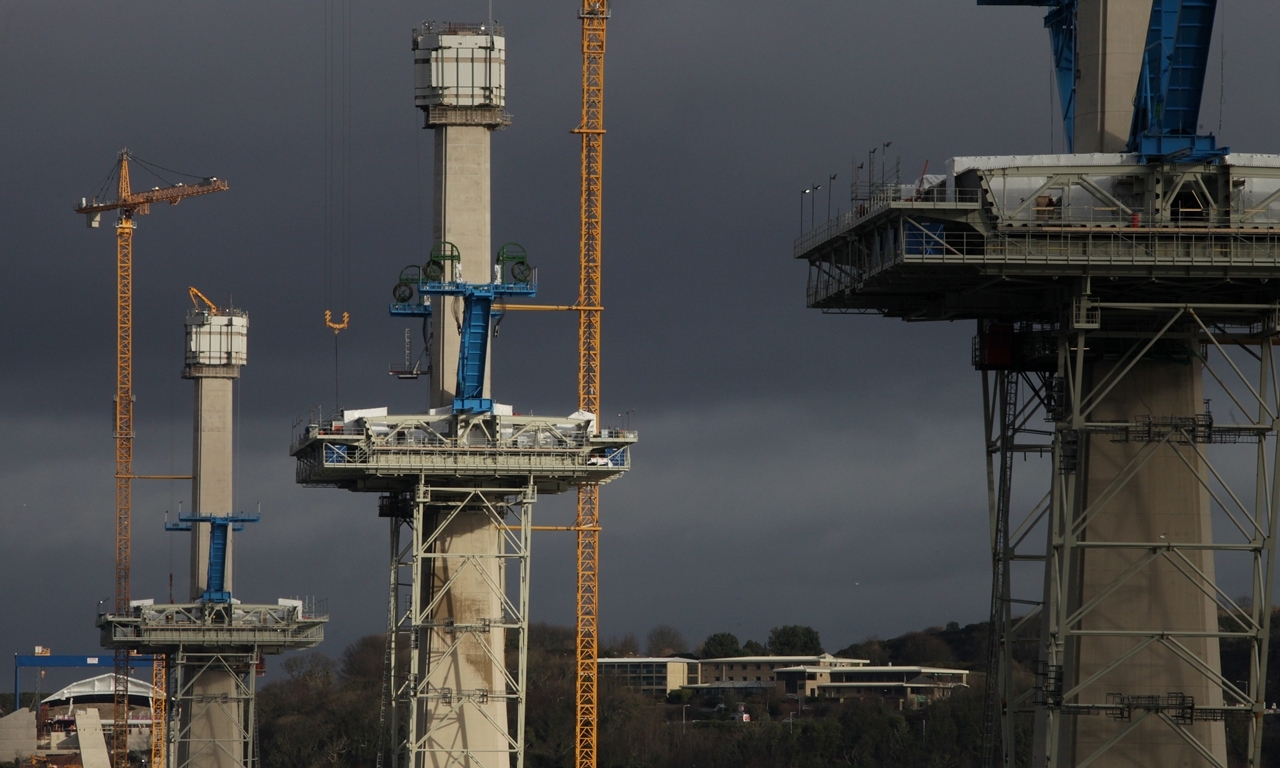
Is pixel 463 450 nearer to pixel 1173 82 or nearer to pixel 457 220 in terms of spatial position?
pixel 457 220

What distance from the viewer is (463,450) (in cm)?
13238

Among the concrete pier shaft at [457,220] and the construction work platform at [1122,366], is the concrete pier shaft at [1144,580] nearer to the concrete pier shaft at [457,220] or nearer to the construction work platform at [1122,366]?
the construction work platform at [1122,366]

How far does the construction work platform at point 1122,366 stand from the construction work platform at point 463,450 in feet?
129

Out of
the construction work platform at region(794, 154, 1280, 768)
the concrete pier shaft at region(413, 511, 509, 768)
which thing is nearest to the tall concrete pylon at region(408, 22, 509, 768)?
the concrete pier shaft at region(413, 511, 509, 768)

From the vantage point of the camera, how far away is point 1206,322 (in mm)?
92812

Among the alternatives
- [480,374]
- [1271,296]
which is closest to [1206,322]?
[1271,296]

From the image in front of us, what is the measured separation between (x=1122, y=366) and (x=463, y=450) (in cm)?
4833

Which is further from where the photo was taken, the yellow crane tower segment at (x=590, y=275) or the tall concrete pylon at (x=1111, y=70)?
the yellow crane tower segment at (x=590, y=275)

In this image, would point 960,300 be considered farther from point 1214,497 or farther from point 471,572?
point 471,572

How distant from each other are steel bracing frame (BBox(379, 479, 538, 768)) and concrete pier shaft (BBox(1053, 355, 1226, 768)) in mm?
45912

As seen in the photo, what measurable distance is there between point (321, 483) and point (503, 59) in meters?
28.1

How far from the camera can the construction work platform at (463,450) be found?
431 feet

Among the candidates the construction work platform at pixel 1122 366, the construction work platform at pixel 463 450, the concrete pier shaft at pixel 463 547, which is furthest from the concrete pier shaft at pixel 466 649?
the construction work platform at pixel 1122 366

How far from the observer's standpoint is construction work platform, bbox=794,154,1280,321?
291ft
